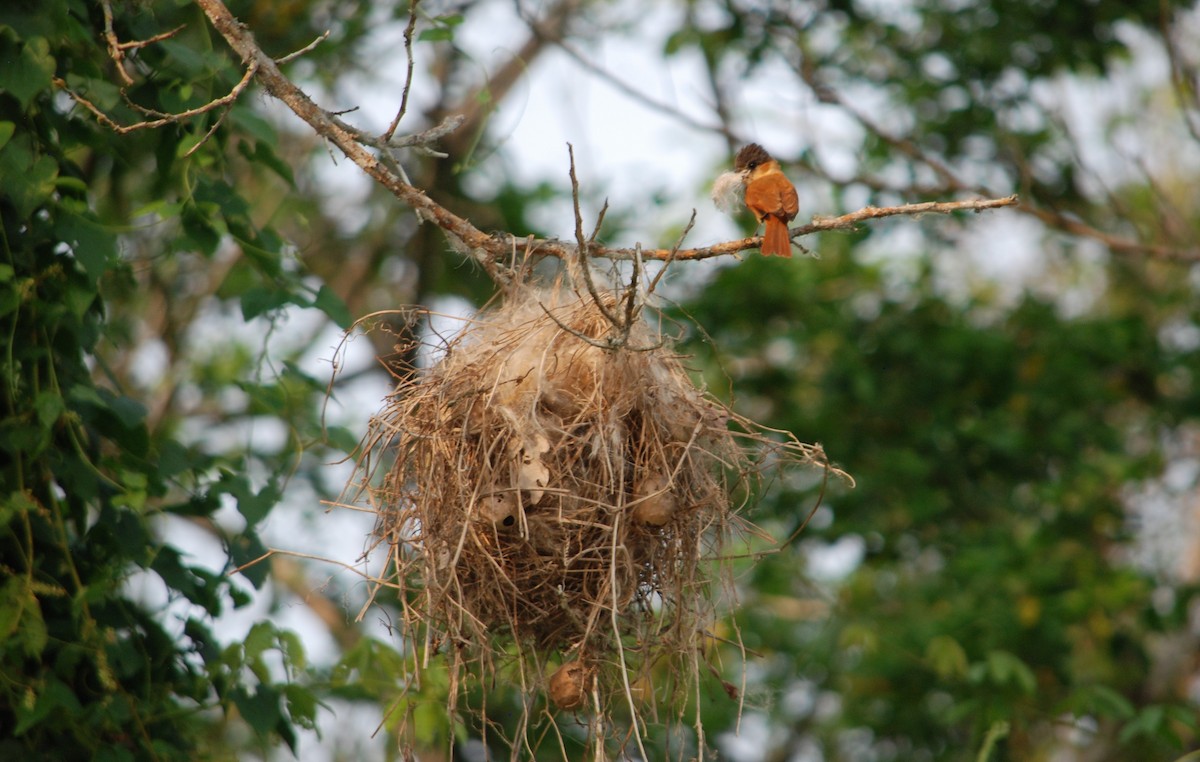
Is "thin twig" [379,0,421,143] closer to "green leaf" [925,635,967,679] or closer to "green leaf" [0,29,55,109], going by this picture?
"green leaf" [0,29,55,109]

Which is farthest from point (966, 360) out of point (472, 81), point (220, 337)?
point (220, 337)

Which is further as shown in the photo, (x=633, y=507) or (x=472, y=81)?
(x=472, y=81)

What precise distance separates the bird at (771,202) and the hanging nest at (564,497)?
0.43 meters

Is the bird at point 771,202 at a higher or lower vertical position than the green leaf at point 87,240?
higher

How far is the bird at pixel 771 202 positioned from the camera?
3309 millimetres

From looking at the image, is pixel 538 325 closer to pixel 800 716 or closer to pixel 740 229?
pixel 740 229

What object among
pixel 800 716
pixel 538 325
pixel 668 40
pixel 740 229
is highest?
pixel 668 40

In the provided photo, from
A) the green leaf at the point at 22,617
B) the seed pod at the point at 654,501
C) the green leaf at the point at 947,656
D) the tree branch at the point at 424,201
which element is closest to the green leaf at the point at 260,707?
the green leaf at the point at 22,617

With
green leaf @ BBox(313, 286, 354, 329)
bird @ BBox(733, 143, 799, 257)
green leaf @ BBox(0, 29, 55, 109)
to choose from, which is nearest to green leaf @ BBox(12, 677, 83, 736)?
green leaf @ BBox(313, 286, 354, 329)

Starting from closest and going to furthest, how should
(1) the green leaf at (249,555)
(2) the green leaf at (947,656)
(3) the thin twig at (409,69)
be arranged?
(3) the thin twig at (409,69), (1) the green leaf at (249,555), (2) the green leaf at (947,656)

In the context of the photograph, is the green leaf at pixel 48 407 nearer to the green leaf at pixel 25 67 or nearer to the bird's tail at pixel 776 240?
the green leaf at pixel 25 67

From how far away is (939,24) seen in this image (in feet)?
24.7

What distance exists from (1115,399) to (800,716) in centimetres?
395

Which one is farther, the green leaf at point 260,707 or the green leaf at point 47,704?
the green leaf at point 260,707
